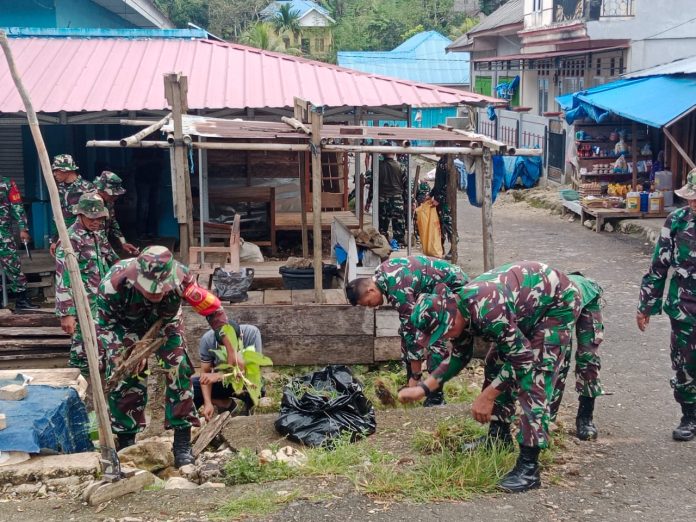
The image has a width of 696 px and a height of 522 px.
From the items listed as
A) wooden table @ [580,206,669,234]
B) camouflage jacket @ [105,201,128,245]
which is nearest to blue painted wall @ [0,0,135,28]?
camouflage jacket @ [105,201,128,245]

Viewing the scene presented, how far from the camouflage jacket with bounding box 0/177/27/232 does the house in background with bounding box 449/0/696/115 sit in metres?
13.5

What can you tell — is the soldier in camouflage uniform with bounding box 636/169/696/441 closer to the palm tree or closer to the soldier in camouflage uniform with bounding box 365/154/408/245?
the soldier in camouflage uniform with bounding box 365/154/408/245

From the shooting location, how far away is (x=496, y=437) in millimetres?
5352

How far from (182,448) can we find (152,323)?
36.1 inches

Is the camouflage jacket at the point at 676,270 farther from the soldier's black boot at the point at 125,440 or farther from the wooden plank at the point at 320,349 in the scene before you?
the soldier's black boot at the point at 125,440

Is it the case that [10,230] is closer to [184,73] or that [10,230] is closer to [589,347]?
[184,73]

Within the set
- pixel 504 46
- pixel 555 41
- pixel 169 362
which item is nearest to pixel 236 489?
pixel 169 362

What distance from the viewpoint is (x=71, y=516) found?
4707mm

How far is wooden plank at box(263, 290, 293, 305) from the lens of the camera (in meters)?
8.60

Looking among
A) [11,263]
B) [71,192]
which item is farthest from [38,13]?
[71,192]

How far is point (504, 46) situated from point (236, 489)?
25271mm

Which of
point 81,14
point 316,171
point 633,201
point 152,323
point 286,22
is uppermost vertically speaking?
point 286,22

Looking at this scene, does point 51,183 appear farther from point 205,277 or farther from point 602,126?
point 602,126

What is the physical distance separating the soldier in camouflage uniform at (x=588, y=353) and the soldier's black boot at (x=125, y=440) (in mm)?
2851
